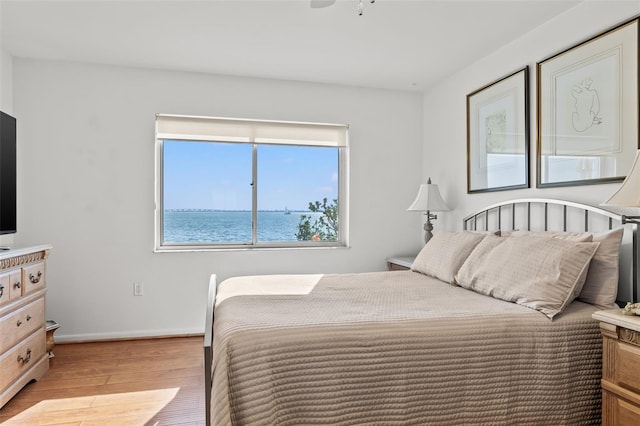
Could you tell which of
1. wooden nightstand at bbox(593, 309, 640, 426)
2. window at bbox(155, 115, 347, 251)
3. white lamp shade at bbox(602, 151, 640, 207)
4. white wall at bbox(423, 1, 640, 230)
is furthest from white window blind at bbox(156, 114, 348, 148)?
wooden nightstand at bbox(593, 309, 640, 426)

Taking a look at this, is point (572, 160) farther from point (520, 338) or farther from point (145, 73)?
point (145, 73)

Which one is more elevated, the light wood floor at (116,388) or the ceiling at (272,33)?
the ceiling at (272,33)

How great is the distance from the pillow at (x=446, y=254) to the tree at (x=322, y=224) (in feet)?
4.70

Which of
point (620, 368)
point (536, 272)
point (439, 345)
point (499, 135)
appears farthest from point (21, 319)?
point (499, 135)

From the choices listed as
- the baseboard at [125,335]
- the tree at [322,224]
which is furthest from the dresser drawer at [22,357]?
the tree at [322,224]

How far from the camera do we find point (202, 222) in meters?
4.18

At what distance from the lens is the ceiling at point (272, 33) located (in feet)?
8.59

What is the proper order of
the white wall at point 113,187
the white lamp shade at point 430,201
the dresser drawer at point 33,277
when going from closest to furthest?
the dresser drawer at point 33,277 < the white wall at point 113,187 < the white lamp shade at point 430,201

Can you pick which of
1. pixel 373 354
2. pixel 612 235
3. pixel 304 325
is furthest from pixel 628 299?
A: pixel 304 325

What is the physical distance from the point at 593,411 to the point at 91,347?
3.58m

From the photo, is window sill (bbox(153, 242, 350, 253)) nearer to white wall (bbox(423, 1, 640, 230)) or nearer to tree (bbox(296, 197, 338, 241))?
tree (bbox(296, 197, 338, 241))

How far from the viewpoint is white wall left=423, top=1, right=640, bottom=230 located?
2.43m

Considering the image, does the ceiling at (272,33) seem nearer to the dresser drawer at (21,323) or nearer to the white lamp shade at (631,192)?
the white lamp shade at (631,192)

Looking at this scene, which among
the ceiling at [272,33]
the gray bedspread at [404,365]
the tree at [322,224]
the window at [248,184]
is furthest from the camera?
the tree at [322,224]
